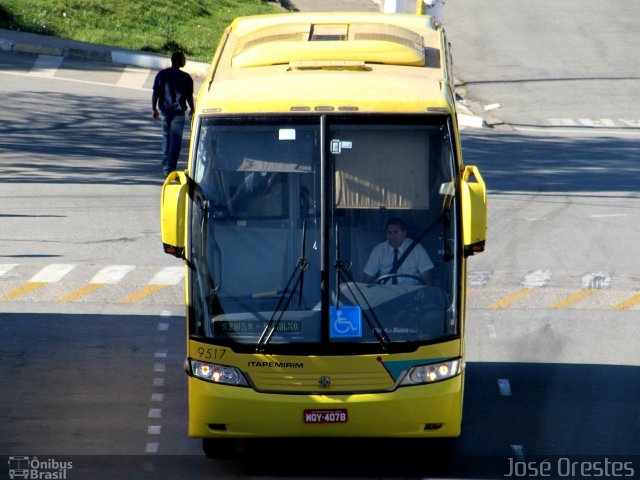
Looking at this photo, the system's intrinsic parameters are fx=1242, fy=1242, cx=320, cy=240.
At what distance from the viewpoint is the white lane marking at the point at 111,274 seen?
1552 cm

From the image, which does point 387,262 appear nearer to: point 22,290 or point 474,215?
point 474,215

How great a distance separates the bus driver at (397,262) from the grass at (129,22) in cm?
2129

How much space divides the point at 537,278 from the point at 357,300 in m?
7.04

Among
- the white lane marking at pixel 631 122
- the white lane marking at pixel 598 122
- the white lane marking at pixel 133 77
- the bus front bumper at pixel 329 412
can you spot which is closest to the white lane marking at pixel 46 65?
the white lane marking at pixel 133 77

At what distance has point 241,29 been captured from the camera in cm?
1259

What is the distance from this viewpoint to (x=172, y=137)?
20094 mm

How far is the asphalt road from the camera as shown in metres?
10.5

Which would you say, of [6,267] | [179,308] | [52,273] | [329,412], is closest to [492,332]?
[179,308]

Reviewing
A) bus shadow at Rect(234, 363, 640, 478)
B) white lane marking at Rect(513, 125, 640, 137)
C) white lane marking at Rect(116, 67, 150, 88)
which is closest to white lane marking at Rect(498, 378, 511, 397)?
bus shadow at Rect(234, 363, 640, 478)

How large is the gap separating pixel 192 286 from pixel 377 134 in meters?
1.83

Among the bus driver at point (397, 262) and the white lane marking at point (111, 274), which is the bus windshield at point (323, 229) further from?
the white lane marking at point (111, 274)

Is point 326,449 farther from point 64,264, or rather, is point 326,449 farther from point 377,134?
point 64,264

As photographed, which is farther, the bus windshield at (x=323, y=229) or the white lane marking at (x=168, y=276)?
the white lane marking at (x=168, y=276)

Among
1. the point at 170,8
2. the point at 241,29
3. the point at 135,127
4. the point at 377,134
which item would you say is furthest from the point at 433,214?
the point at 170,8
